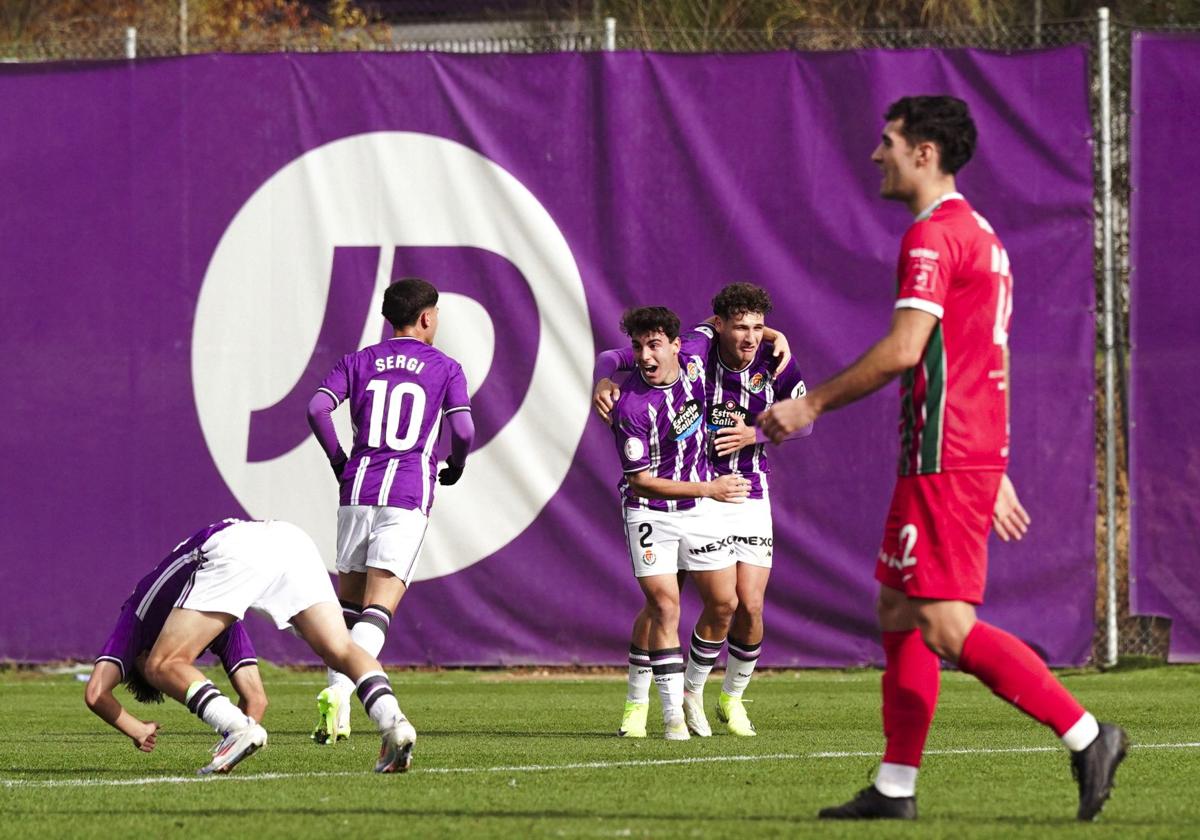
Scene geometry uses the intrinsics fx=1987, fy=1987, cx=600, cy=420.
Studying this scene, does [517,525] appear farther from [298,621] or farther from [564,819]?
[564,819]

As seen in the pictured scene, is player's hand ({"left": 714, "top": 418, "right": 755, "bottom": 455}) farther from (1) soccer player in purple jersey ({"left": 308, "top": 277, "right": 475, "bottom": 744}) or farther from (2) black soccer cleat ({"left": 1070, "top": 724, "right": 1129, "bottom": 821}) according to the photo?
(2) black soccer cleat ({"left": 1070, "top": 724, "right": 1129, "bottom": 821})

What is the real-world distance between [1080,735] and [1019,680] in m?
0.22

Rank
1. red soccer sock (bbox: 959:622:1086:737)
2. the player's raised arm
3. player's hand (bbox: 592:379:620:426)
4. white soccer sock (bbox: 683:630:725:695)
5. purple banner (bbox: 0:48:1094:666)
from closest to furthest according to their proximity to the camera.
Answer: red soccer sock (bbox: 959:622:1086:737) → the player's raised arm → player's hand (bbox: 592:379:620:426) → white soccer sock (bbox: 683:630:725:695) → purple banner (bbox: 0:48:1094:666)

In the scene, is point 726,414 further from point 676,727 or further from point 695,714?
point 676,727

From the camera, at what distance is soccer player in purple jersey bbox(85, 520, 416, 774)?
726 cm

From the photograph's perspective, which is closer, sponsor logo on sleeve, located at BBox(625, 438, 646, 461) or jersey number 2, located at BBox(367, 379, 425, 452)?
jersey number 2, located at BBox(367, 379, 425, 452)

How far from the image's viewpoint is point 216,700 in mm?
7336

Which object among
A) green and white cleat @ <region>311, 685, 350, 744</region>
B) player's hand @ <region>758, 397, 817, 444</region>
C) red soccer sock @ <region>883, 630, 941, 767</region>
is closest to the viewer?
player's hand @ <region>758, 397, 817, 444</region>

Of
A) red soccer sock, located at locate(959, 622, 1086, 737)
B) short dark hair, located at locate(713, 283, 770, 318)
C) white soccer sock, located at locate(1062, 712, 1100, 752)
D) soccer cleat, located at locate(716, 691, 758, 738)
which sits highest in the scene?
→ short dark hair, located at locate(713, 283, 770, 318)

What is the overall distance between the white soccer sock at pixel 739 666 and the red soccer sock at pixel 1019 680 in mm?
3826

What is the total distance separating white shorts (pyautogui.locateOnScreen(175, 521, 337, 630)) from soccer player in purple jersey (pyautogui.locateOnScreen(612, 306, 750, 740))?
2.06 m

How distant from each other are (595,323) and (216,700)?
249 inches

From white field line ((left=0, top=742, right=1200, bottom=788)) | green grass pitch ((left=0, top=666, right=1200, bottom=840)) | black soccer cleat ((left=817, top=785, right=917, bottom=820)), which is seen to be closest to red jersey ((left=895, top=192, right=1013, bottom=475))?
black soccer cleat ((left=817, top=785, right=917, bottom=820))

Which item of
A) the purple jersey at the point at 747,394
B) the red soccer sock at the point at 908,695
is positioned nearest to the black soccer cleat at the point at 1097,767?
the red soccer sock at the point at 908,695
